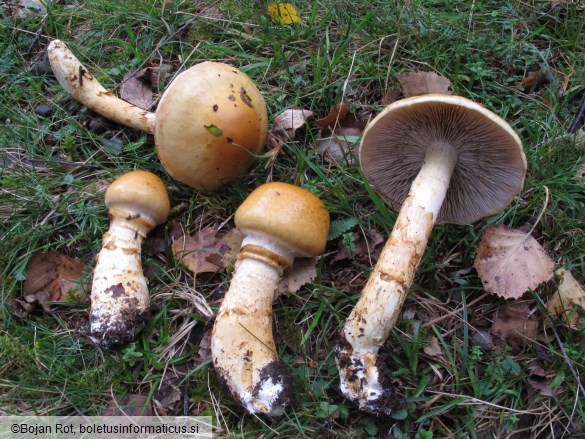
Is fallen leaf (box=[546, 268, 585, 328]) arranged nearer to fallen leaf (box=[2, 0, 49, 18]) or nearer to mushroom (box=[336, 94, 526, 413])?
mushroom (box=[336, 94, 526, 413])

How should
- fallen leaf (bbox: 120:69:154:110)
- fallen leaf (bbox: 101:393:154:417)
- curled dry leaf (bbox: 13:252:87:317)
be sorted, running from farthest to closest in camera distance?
1. fallen leaf (bbox: 120:69:154:110)
2. curled dry leaf (bbox: 13:252:87:317)
3. fallen leaf (bbox: 101:393:154:417)

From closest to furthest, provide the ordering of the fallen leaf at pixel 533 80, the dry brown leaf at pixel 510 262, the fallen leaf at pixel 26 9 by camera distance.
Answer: the dry brown leaf at pixel 510 262 < the fallen leaf at pixel 533 80 < the fallen leaf at pixel 26 9

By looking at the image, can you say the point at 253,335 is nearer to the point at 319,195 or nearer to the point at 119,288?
the point at 119,288

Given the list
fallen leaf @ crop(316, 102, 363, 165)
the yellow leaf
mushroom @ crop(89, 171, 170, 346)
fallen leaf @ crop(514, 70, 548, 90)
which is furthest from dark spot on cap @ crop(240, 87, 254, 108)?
fallen leaf @ crop(514, 70, 548, 90)

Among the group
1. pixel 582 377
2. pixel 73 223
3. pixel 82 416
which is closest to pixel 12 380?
pixel 82 416

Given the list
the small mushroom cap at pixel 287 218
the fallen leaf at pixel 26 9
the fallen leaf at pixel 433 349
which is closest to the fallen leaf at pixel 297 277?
the small mushroom cap at pixel 287 218

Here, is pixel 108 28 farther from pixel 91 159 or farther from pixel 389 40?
pixel 389 40

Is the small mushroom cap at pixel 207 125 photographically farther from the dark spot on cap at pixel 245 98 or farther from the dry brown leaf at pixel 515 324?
the dry brown leaf at pixel 515 324
